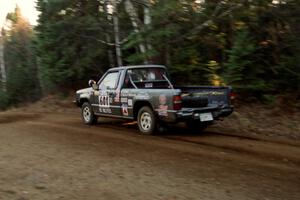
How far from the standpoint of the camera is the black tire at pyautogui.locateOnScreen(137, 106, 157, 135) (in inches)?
439

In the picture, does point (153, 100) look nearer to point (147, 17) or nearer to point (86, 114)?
point (86, 114)

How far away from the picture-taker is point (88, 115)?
14211mm

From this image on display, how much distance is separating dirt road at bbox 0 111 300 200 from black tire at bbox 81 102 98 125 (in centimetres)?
234

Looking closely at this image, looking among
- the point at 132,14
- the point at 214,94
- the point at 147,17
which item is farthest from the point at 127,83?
the point at 132,14

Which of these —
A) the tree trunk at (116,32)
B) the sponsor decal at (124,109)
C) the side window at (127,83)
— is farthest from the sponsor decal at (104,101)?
the tree trunk at (116,32)

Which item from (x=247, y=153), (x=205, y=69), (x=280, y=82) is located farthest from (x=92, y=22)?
(x=247, y=153)

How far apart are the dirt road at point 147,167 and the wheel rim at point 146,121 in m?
0.28

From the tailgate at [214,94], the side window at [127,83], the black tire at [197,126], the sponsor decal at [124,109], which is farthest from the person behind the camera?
the side window at [127,83]

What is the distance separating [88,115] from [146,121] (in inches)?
130

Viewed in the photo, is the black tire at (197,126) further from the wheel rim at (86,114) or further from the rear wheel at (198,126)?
the wheel rim at (86,114)

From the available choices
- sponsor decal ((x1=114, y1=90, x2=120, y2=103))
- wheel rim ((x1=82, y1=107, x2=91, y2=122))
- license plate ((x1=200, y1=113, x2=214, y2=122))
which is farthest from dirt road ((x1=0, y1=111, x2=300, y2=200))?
wheel rim ((x1=82, y1=107, x2=91, y2=122))

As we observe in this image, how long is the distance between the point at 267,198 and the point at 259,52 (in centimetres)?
1113

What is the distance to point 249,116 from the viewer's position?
45.0 ft

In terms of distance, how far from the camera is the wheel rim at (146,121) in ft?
37.1
